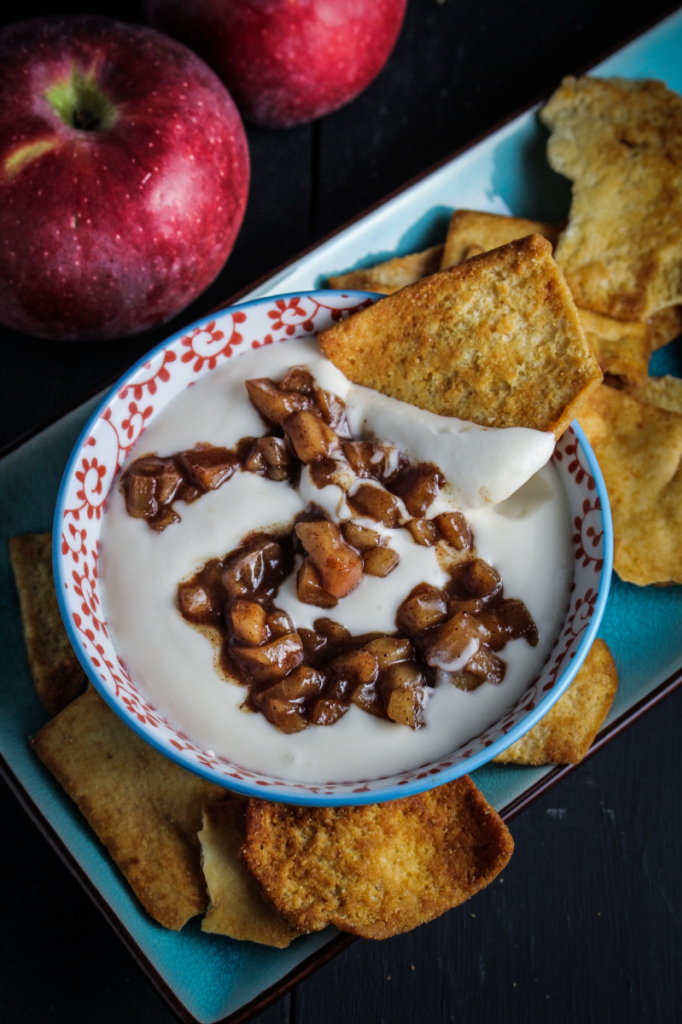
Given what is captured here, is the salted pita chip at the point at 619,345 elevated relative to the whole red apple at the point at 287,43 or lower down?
lower down

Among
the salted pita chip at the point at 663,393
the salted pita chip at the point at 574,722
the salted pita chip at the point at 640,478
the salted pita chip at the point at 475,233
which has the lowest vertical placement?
the salted pita chip at the point at 574,722

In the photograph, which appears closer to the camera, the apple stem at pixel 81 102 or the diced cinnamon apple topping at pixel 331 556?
the diced cinnamon apple topping at pixel 331 556

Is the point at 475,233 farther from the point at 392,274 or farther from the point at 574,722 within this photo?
the point at 574,722

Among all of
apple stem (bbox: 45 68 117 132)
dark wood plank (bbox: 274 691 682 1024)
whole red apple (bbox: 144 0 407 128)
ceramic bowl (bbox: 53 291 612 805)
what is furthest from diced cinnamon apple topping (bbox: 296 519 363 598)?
whole red apple (bbox: 144 0 407 128)

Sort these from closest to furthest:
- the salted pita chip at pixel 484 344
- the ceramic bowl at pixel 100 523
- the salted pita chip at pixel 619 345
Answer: the ceramic bowl at pixel 100 523
the salted pita chip at pixel 484 344
the salted pita chip at pixel 619 345

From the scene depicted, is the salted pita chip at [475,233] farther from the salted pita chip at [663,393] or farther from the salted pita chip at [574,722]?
the salted pita chip at [574,722]

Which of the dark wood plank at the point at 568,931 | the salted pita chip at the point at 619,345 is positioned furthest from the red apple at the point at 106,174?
the dark wood plank at the point at 568,931

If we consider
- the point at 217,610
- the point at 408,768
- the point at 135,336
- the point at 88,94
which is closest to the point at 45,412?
the point at 135,336
